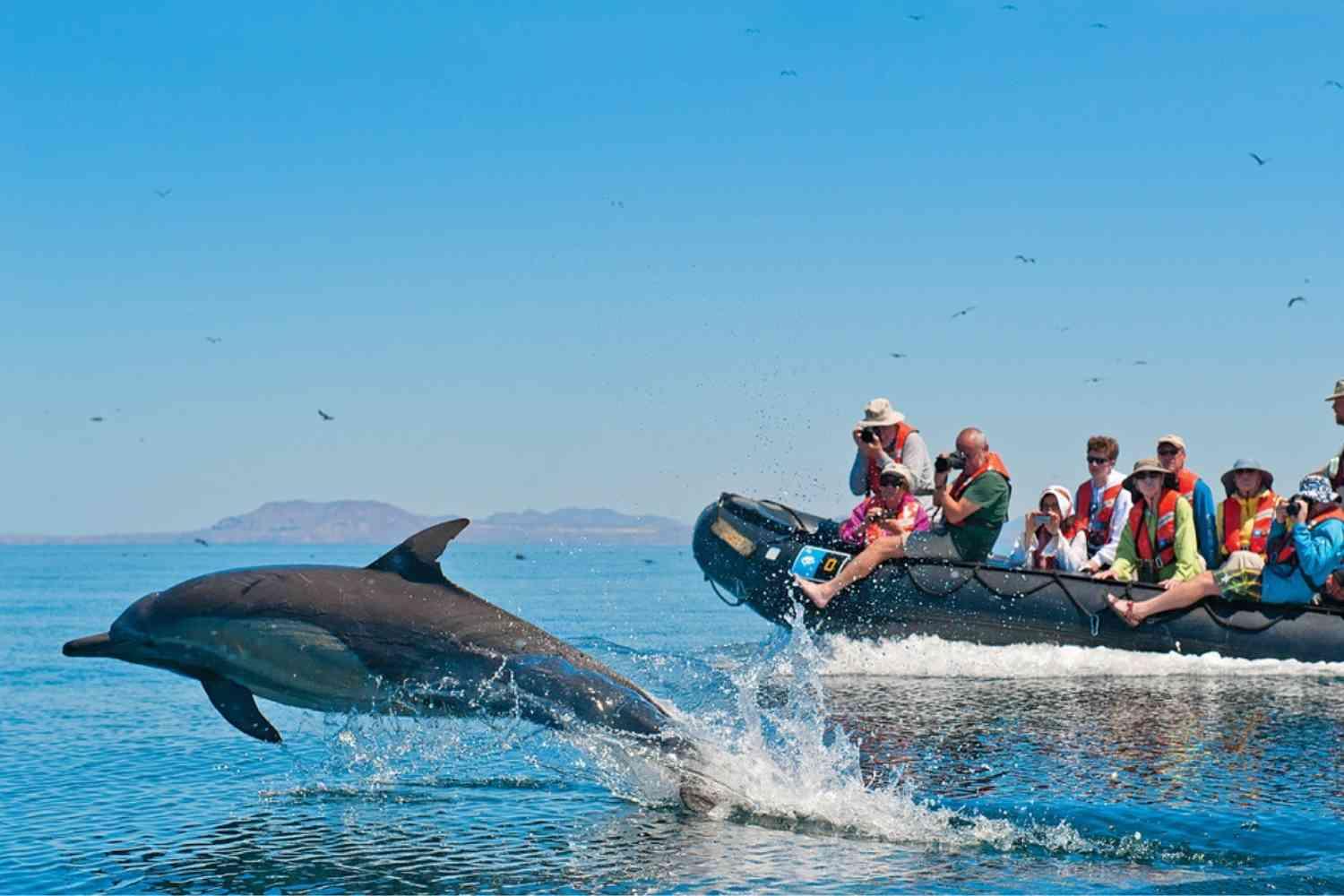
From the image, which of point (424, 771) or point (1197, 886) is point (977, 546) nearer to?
point (424, 771)

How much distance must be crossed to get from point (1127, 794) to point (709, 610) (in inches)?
1014

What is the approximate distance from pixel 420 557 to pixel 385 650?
0.65 metres

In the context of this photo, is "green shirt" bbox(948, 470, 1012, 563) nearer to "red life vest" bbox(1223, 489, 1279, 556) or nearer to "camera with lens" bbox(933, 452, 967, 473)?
"camera with lens" bbox(933, 452, 967, 473)

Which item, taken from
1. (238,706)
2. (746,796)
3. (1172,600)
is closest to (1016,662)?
(1172,600)

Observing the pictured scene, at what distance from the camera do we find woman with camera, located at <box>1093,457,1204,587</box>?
1744cm

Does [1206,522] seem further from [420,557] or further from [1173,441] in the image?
[420,557]

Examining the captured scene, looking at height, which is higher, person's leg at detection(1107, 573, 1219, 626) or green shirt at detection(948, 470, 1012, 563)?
green shirt at detection(948, 470, 1012, 563)

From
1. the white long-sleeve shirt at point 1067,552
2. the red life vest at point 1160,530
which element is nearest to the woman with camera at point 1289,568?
the red life vest at point 1160,530

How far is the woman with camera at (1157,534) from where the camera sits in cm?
1744

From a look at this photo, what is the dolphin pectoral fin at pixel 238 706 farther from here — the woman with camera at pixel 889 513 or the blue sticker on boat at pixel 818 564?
the blue sticker on boat at pixel 818 564

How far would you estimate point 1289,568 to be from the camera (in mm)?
16750

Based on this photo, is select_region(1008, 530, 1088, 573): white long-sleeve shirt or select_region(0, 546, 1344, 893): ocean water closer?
select_region(0, 546, 1344, 893): ocean water

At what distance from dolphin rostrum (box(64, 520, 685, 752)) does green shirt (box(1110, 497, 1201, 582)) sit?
10011 millimetres

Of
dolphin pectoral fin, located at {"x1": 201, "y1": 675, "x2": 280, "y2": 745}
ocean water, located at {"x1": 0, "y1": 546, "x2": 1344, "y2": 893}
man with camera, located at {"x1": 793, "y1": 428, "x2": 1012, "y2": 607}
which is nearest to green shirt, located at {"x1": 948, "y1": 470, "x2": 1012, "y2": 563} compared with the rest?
man with camera, located at {"x1": 793, "y1": 428, "x2": 1012, "y2": 607}
